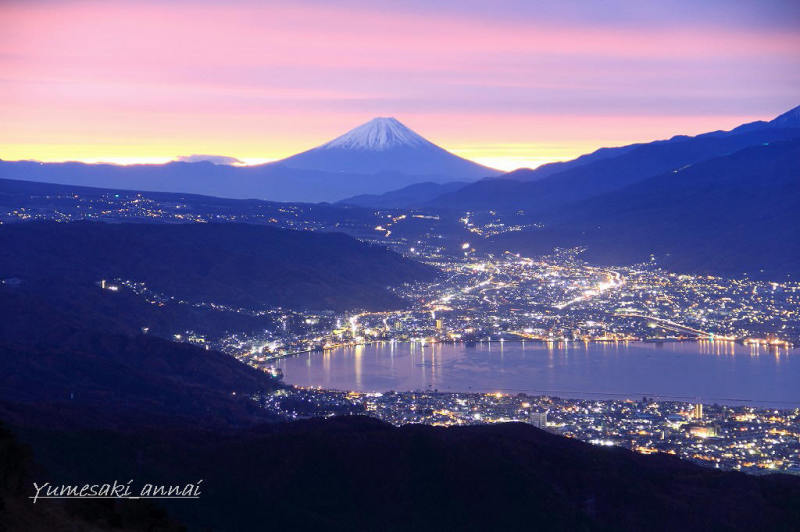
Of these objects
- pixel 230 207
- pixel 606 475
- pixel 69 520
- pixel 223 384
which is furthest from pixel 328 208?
pixel 69 520

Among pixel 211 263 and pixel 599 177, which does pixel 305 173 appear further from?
pixel 211 263

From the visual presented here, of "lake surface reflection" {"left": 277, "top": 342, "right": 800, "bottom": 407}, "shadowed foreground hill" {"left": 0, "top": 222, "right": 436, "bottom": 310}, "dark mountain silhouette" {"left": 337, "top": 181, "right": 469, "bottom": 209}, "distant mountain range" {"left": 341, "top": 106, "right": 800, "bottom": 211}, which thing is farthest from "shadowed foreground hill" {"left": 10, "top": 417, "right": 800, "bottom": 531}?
"dark mountain silhouette" {"left": 337, "top": 181, "right": 469, "bottom": 209}

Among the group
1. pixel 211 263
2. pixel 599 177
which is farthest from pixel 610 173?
pixel 211 263

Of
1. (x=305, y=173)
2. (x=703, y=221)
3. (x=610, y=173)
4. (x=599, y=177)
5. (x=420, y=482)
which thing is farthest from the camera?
(x=305, y=173)

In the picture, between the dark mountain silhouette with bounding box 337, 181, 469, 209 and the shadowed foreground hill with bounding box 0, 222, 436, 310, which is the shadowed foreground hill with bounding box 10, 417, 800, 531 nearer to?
the shadowed foreground hill with bounding box 0, 222, 436, 310

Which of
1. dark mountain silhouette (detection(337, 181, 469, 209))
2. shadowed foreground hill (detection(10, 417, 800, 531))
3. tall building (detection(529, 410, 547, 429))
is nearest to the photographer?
shadowed foreground hill (detection(10, 417, 800, 531))

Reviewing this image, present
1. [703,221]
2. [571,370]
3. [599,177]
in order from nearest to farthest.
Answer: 1. [571,370]
2. [703,221]
3. [599,177]
